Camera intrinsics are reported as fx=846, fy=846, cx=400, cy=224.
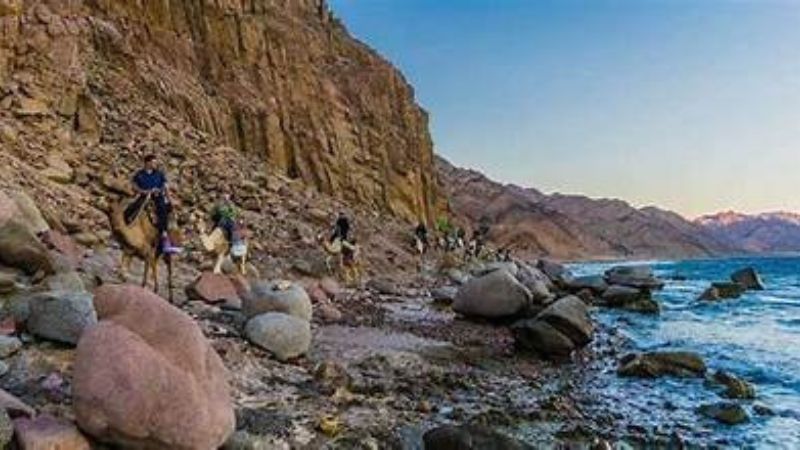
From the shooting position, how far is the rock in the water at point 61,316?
1055 cm

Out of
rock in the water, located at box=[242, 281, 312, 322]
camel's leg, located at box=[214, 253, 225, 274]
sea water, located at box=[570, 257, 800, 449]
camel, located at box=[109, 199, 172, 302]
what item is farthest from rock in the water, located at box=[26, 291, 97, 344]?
camel's leg, located at box=[214, 253, 225, 274]

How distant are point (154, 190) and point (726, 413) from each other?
34.6 ft

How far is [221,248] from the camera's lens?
20.5 m

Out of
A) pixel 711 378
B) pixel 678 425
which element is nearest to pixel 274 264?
pixel 711 378

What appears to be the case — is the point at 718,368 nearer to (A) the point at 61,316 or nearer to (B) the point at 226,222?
(B) the point at 226,222

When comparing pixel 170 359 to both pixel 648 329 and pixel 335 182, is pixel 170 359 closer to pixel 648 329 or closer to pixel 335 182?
pixel 648 329

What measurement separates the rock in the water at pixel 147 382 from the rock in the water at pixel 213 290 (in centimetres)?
726

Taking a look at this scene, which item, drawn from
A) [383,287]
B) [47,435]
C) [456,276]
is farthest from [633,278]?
[47,435]

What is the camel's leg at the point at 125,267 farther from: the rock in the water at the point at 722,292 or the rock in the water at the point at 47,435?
the rock in the water at the point at 722,292

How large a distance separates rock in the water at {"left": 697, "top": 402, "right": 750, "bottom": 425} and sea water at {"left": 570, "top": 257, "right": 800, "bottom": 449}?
16cm

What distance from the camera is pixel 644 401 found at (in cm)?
1466

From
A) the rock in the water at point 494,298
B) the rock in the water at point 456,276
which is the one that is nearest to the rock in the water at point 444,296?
the rock in the water at point 494,298

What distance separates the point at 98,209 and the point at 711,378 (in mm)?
16727

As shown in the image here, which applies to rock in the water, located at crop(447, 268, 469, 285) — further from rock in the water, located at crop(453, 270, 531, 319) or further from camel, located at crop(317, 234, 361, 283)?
rock in the water, located at crop(453, 270, 531, 319)
